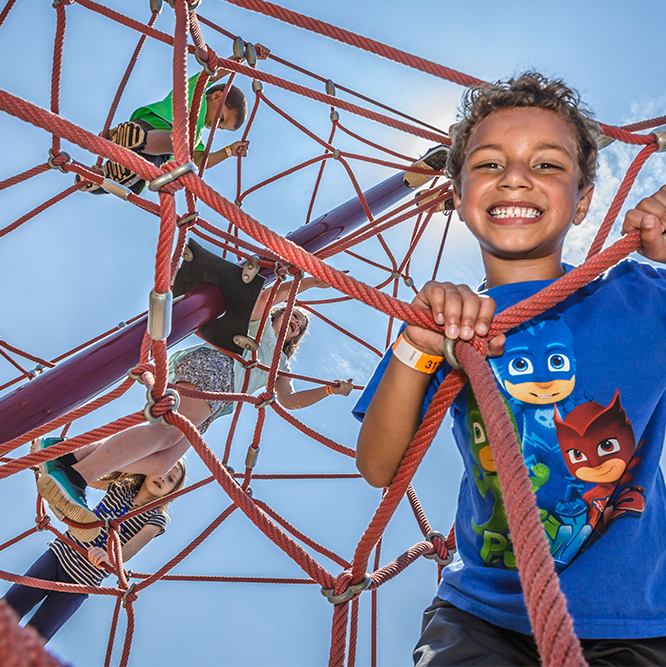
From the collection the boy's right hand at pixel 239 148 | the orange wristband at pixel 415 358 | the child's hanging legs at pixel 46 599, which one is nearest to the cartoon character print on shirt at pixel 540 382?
the orange wristband at pixel 415 358

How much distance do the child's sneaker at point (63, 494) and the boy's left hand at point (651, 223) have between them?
1.25 m

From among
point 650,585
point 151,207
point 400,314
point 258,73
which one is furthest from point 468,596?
point 258,73

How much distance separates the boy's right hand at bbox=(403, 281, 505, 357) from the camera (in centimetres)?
62

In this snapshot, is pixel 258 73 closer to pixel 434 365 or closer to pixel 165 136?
pixel 165 136

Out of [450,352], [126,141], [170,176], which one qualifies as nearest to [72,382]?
[170,176]

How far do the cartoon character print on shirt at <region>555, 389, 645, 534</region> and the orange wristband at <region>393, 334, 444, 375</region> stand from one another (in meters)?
0.16

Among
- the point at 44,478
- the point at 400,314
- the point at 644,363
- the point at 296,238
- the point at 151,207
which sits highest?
the point at 296,238

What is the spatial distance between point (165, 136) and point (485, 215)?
4.35 ft

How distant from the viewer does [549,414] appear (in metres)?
0.69

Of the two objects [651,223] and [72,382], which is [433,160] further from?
[72,382]

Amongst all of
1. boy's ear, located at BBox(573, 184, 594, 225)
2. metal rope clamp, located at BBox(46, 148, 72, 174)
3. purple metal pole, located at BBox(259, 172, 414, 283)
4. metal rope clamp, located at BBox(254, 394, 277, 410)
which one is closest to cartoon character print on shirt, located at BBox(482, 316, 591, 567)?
boy's ear, located at BBox(573, 184, 594, 225)

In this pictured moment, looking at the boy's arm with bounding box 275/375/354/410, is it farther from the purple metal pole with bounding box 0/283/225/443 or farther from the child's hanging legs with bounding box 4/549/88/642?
the purple metal pole with bounding box 0/283/225/443

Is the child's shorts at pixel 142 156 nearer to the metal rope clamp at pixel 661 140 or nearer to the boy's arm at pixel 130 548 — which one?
the boy's arm at pixel 130 548

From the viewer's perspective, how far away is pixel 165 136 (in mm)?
1802
